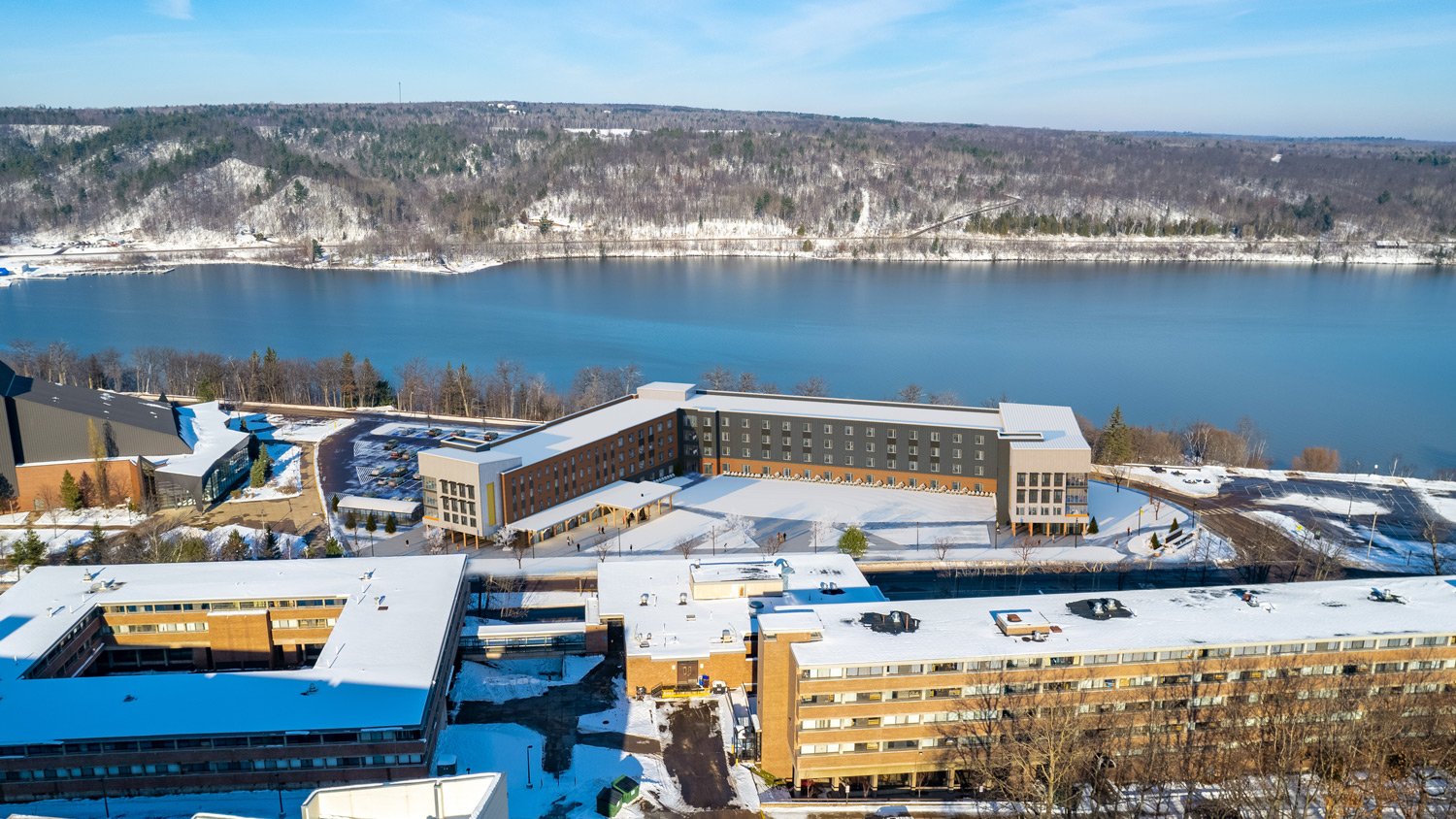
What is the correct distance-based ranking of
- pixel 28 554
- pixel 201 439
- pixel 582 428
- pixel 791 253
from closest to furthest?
pixel 28 554, pixel 582 428, pixel 201 439, pixel 791 253

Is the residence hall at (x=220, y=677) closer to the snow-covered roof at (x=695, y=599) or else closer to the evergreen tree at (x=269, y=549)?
the snow-covered roof at (x=695, y=599)

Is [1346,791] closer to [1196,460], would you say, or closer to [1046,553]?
[1046,553]

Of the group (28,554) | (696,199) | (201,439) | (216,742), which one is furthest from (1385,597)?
(696,199)

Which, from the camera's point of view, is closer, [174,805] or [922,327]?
[174,805]

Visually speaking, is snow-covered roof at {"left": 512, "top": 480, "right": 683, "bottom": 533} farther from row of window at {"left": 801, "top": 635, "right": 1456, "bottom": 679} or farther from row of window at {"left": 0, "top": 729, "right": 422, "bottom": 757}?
row of window at {"left": 801, "top": 635, "right": 1456, "bottom": 679}

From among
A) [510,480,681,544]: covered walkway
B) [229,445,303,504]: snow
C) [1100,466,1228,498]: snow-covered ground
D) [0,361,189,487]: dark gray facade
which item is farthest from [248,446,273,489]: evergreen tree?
[1100,466,1228,498]: snow-covered ground

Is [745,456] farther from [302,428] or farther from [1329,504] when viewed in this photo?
[302,428]
